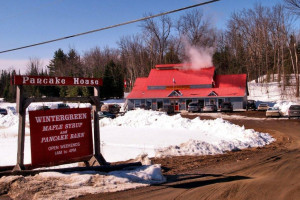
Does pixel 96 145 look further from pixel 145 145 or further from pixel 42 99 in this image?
pixel 145 145

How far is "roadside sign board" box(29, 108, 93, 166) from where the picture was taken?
8578 mm

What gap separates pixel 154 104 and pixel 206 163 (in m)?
47.8

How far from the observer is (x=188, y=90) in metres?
59.4

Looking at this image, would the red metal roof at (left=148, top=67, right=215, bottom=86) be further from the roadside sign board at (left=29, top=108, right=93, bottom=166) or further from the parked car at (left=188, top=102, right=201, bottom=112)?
the roadside sign board at (left=29, top=108, right=93, bottom=166)

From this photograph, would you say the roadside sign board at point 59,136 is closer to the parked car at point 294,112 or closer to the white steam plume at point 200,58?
the parked car at point 294,112

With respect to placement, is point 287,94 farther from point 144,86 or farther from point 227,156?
point 227,156

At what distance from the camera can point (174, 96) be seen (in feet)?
190

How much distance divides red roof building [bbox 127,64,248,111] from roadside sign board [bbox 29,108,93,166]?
149 ft

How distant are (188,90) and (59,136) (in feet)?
168

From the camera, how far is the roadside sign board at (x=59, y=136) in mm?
8578

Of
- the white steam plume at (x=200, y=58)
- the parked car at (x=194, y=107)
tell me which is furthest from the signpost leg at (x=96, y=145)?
the white steam plume at (x=200, y=58)

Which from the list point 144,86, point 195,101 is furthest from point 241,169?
point 144,86

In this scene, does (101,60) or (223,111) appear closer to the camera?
(223,111)

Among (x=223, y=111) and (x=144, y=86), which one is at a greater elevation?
(x=144, y=86)
